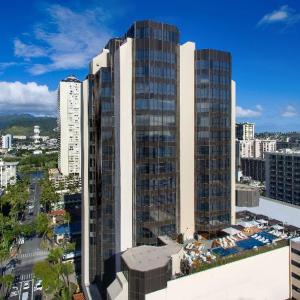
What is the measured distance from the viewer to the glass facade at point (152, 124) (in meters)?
44.9

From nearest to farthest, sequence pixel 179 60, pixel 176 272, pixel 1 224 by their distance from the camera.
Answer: pixel 176 272 → pixel 179 60 → pixel 1 224

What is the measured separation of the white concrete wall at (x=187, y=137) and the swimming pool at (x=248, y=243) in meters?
9.70

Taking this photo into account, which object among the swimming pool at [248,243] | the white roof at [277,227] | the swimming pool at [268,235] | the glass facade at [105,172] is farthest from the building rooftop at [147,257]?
the white roof at [277,227]

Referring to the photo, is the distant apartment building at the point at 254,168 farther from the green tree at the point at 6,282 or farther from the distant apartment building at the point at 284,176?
the green tree at the point at 6,282

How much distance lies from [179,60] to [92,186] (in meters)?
26.1

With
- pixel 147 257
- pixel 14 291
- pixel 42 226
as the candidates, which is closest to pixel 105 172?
pixel 147 257

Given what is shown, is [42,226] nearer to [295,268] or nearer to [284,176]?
[295,268]

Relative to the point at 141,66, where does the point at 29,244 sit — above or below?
below

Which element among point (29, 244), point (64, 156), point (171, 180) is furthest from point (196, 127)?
point (64, 156)

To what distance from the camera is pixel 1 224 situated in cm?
9062

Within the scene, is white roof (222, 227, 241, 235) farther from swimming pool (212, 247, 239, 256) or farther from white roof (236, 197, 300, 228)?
white roof (236, 197, 300, 228)

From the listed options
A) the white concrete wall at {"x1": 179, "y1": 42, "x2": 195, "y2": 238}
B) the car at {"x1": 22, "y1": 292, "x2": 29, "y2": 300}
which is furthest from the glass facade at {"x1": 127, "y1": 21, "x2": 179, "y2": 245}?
the car at {"x1": 22, "y1": 292, "x2": 29, "y2": 300}

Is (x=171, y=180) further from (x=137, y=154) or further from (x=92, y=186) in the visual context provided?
(x=92, y=186)

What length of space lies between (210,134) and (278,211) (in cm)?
2460
